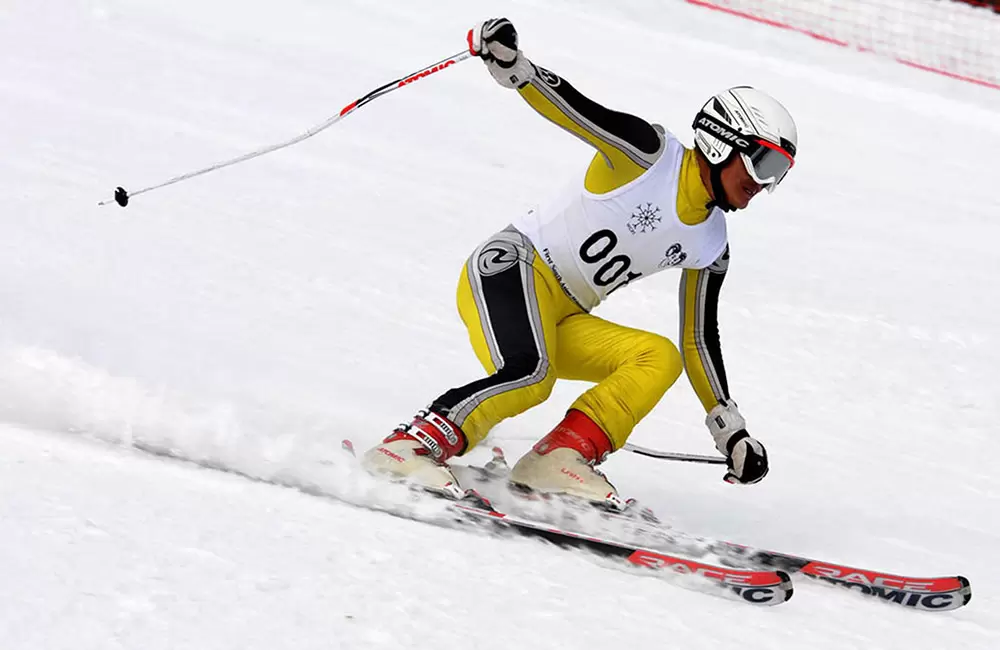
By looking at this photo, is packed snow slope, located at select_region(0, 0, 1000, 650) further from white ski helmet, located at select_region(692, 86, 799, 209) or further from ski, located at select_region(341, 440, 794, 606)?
white ski helmet, located at select_region(692, 86, 799, 209)

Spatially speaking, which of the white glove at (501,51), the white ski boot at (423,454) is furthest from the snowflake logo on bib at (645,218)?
the white ski boot at (423,454)

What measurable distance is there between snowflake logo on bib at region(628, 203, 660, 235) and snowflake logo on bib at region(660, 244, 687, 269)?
103 millimetres

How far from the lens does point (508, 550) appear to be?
297 centimetres

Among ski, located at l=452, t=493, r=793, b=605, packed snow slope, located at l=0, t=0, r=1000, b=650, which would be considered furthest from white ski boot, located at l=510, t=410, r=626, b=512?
packed snow slope, located at l=0, t=0, r=1000, b=650

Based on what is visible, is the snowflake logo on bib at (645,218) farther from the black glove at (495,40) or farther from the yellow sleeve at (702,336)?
the black glove at (495,40)

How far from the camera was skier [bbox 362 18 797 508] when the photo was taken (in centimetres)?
336

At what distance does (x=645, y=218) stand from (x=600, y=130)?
11.8 inches

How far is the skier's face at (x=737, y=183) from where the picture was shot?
3.40 m

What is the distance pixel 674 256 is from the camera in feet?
11.8

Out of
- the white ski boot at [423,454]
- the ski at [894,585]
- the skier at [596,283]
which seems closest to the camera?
the ski at [894,585]

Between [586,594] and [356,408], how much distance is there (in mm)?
2039

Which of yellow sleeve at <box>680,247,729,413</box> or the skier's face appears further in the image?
yellow sleeve at <box>680,247,729,413</box>

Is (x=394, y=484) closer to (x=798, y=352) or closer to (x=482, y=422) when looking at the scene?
(x=482, y=422)

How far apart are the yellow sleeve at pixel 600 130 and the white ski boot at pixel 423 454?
2.68 ft
